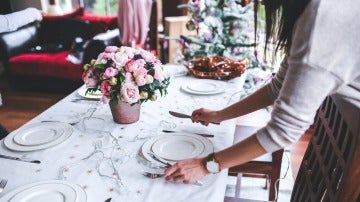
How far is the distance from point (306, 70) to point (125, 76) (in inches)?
24.1

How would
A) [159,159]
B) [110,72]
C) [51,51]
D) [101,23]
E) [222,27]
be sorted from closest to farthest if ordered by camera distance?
[159,159] < [110,72] < [222,27] < [51,51] < [101,23]

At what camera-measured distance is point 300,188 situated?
1063mm

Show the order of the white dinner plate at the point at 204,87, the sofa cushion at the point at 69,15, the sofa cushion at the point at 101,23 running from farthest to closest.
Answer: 1. the sofa cushion at the point at 69,15
2. the sofa cushion at the point at 101,23
3. the white dinner plate at the point at 204,87

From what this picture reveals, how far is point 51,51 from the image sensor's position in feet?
12.8

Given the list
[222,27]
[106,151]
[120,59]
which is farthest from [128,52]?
[222,27]

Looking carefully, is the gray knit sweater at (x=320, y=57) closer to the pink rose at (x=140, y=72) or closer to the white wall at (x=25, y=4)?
the pink rose at (x=140, y=72)

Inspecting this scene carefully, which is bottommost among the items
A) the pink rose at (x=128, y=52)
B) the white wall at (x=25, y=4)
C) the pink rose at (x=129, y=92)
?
the white wall at (x=25, y=4)

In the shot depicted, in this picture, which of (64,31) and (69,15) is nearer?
(64,31)

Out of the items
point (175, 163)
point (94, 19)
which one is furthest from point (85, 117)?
point (94, 19)

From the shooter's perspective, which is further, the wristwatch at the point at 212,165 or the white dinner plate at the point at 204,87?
the white dinner plate at the point at 204,87

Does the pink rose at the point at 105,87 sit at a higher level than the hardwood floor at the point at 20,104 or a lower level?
higher

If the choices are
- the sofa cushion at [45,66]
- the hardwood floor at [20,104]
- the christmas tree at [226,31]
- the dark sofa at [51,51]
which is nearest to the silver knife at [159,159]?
the christmas tree at [226,31]

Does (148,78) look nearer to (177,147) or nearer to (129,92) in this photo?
(129,92)

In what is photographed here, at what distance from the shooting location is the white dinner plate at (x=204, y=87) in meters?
1.44
